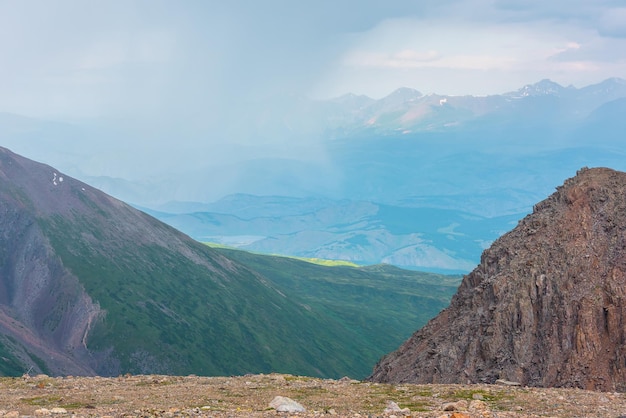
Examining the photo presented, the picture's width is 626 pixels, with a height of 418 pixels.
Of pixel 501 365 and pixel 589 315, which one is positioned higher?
pixel 589 315

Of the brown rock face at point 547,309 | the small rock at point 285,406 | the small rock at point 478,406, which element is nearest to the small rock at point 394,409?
the small rock at point 478,406

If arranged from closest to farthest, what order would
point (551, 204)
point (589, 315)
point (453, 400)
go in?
point (453, 400) < point (589, 315) < point (551, 204)

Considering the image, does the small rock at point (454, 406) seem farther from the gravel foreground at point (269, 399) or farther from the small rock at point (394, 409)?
the small rock at point (394, 409)

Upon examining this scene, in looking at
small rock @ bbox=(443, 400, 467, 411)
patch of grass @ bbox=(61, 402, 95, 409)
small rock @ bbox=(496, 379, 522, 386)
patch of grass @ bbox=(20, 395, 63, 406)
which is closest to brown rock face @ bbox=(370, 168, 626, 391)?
small rock @ bbox=(496, 379, 522, 386)

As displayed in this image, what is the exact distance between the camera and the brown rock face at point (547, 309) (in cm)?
4803

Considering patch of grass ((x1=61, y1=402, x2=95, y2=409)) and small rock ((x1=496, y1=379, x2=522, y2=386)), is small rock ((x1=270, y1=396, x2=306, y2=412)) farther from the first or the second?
small rock ((x1=496, y1=379, x2=522, y2=386))

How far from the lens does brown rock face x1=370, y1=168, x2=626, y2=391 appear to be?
1891 inches

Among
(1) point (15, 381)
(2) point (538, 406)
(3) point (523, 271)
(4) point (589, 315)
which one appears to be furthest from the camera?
(3) point (523, 271)

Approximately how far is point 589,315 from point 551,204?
13.1 m

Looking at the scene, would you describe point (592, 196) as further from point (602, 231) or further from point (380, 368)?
point (380, 368)

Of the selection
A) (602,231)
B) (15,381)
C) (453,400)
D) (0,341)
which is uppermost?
(602,231)

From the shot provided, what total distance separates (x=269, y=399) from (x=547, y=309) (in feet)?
73.7

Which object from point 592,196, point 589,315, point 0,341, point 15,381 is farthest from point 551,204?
point 0,341

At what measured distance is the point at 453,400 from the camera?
118ft
